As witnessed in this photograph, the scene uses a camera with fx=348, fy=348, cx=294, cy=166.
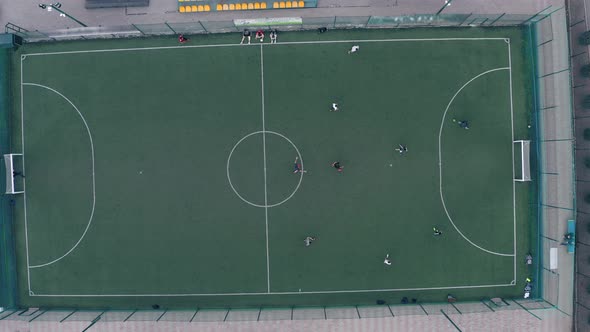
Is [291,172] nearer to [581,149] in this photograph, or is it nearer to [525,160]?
[525,160]

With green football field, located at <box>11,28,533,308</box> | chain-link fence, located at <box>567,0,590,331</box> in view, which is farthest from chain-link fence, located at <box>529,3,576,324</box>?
green football field, located at <box>11,28,533,308</box>

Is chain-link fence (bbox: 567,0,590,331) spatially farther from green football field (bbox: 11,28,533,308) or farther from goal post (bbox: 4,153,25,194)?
goal post (bbox: 4,153,25,194)

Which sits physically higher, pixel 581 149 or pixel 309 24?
pixel 309 24

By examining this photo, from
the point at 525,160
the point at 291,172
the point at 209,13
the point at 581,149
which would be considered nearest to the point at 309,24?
the point at 209,13

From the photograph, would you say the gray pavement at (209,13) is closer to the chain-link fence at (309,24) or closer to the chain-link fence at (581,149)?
the chain-link fence at (309,24)

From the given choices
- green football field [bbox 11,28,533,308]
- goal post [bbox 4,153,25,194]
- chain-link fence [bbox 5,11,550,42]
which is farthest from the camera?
green football field [bbox 11,28,533,308]

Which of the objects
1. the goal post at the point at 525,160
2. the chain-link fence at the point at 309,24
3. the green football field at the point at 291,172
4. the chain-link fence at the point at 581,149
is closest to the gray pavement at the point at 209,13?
the chain-link fence at the point at 309,24
